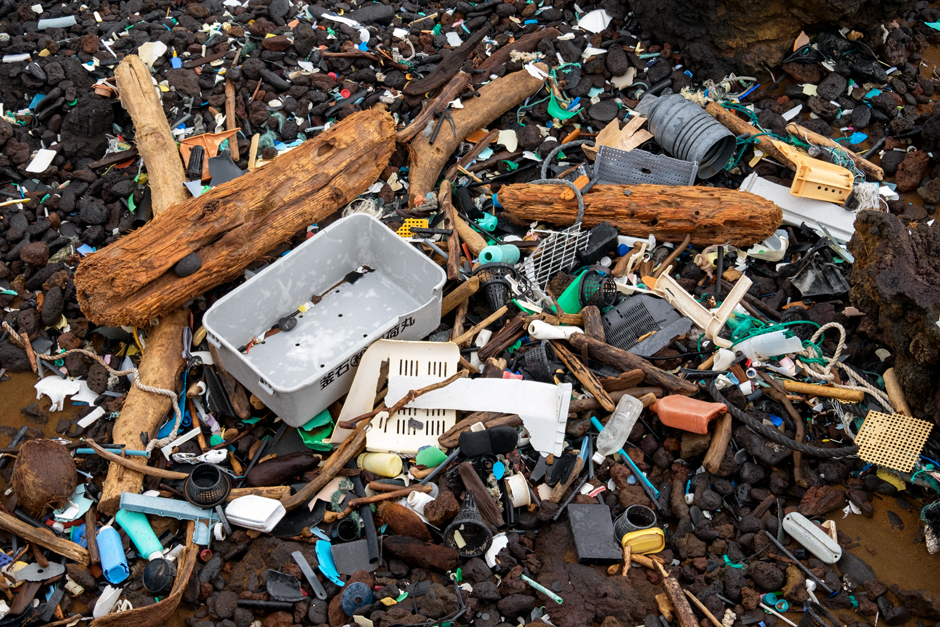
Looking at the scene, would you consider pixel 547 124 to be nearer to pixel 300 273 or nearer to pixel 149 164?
pixel 300 273

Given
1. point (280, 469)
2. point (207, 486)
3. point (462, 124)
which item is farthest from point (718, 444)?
point (462, 124)

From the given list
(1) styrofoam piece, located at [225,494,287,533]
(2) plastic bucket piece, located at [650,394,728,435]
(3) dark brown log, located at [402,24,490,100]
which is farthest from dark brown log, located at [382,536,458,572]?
(3) dark brown log, located at [402,24,490,100]

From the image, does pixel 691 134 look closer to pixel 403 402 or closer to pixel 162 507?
pixel 403 402

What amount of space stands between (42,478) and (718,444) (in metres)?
3.87

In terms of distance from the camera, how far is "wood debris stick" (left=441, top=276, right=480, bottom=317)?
4.70 meters

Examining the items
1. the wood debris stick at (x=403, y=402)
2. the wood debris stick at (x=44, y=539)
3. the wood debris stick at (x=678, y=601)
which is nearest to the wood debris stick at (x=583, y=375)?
the wood debris stick at (x=403, y=402)

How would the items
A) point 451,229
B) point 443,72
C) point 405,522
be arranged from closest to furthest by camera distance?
point 405,522, point 451,229, point 443,72

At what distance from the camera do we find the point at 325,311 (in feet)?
15.5

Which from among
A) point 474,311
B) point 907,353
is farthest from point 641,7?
point 907,353

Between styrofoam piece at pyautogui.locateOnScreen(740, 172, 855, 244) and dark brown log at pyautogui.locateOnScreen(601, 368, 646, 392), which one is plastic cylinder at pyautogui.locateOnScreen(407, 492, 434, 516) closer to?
dark brown log at pyautogui.locateOnScreen(601, 368, 646, 392)

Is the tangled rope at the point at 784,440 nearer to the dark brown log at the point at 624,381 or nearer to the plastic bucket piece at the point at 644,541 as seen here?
the dark brown log at the point at 624,381

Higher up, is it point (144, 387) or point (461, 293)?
point (461, 293)

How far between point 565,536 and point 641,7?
505cm

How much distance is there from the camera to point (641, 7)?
6.46 metres
